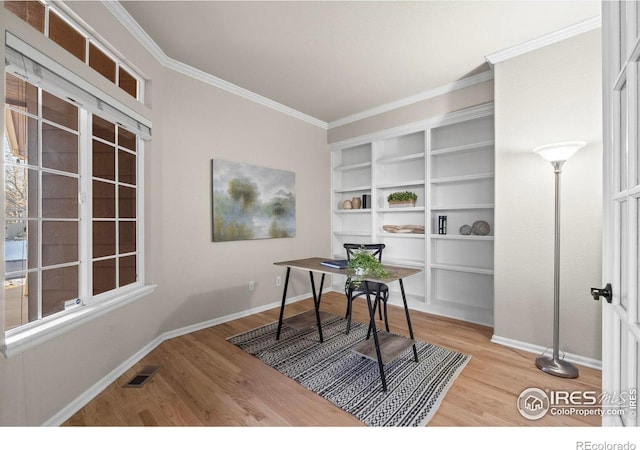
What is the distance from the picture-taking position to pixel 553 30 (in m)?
2.24

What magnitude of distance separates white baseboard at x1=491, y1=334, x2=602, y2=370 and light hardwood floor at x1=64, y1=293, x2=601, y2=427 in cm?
6

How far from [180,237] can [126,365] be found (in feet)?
3.77

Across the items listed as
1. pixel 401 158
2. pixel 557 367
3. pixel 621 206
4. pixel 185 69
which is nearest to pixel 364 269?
pixel 621 206

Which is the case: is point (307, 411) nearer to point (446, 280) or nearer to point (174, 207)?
point (174, 207)

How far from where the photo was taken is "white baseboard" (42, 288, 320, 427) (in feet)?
5.24

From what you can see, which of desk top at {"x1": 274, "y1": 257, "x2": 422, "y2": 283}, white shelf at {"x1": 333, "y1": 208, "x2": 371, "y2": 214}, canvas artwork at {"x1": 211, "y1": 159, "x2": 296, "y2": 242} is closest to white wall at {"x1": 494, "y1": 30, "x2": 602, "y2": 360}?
desk top at {"x1": 274, "y1": 257, "x2": 422, "y2": 283}

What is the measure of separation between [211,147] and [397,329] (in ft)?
9.17

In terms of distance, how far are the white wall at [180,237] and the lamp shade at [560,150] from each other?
2766 mm

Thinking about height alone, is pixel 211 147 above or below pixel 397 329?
above

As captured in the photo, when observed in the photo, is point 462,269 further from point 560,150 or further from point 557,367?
point 560,150

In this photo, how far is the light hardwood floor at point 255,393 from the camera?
1611mm
